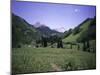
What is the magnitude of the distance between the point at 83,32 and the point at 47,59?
690 mm

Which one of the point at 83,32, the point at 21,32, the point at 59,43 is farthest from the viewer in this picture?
the point at 83,32

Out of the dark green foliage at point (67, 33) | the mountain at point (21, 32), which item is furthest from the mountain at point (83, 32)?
the mountain at point (21, 32)

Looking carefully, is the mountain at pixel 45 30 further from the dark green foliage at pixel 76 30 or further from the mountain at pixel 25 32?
the dark green foliage at pixel 76 30

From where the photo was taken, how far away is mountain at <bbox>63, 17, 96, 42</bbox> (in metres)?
2.65

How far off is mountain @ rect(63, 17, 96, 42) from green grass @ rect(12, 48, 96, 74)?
0.62 feet

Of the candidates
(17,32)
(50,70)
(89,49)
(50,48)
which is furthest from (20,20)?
(89,49)

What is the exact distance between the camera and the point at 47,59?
8.37 feet

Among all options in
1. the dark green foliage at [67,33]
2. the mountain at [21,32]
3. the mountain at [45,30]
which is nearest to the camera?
the mountain at [21,32]

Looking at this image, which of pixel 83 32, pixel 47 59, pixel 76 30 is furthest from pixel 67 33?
pixel 47 59

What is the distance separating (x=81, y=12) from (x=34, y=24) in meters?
0.74

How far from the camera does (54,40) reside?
8.51 ft

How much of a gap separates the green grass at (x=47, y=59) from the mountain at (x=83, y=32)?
0.19 metres

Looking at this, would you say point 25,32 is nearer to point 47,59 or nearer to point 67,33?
point 47,59

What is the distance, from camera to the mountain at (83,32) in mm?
2653
